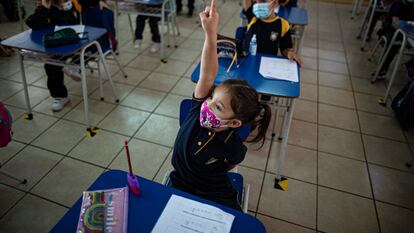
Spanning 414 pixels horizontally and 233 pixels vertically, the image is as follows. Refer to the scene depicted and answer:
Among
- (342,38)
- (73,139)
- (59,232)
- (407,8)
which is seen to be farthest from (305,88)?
(59,232)

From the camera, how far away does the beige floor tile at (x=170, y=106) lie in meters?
2.62

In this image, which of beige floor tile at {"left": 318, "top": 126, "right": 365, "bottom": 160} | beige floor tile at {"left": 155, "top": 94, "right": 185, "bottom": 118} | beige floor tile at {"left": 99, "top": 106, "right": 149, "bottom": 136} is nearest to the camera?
beige floor tile at {"left": 318, "top": 126, "right": 365, "bottom": 160}

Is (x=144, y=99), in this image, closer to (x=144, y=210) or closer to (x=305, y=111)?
(x=305, y=111)

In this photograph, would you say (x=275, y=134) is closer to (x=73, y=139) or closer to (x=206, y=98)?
(x=206, y=98)

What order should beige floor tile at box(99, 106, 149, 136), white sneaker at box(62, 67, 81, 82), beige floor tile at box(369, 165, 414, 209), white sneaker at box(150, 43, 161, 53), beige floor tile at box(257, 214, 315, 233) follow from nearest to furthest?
beige floor tile at box(257, 214, 315, 233) < beige floor tile at box(369, 165, 414, 209) < beige floor tile at box(99, 106, 149, 136) < white sneaker at box(62, 67, 81, 82) < white sneaker at box(150, 43, 161, 53)

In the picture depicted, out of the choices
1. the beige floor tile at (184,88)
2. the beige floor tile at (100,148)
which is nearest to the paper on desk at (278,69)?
the beige floor tile at (184,88)

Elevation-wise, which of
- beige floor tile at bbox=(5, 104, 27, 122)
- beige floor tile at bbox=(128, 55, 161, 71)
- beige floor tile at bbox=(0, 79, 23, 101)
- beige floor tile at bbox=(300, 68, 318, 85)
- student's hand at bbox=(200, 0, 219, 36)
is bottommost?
beige floor tile at bbox=(5, 104, 27, 122)

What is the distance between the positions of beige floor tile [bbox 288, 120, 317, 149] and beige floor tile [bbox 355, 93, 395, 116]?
0.70 meters

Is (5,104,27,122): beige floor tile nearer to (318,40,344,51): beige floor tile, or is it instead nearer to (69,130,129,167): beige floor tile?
(69,130,129,167): beige floor tile

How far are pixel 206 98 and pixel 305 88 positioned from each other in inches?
85.6

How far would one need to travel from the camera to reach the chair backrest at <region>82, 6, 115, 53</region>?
258 cm

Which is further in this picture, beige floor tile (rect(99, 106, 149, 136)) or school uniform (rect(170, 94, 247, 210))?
beige floor tile (rect(99, 106, 149, 136))

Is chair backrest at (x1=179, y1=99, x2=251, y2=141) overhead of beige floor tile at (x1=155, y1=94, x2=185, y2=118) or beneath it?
overhead

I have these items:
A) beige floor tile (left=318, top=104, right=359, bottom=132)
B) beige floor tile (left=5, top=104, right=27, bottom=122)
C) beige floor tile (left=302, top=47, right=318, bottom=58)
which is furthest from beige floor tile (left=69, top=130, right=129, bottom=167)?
beige floor tile (left=302, top=47, right=318, bottom=58)
